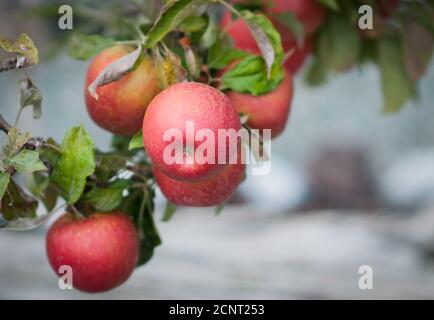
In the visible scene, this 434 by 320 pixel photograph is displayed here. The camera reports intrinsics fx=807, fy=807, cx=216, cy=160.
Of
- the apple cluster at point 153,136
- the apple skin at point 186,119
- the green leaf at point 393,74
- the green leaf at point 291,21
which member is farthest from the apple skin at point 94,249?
the green leaf at point 393,74

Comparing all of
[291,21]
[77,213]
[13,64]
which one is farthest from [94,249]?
[291,21]

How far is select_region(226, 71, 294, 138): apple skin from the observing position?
525 millimetres

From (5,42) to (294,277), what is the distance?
1.00 meters

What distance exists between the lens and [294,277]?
1382 millimetres

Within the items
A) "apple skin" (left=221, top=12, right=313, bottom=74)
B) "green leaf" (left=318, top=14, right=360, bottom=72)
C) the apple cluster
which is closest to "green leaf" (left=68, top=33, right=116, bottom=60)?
the apple cluster

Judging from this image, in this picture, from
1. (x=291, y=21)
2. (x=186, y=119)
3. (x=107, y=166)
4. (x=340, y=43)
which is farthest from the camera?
(x=340, y=43)

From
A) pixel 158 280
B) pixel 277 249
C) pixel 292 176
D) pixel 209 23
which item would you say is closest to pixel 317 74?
pixel 209 23

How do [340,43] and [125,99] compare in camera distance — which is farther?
[340,43]

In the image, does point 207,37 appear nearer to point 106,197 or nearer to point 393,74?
point 106,197

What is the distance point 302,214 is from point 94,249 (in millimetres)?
1256

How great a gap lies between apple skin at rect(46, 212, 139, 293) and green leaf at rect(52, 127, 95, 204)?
3 cm

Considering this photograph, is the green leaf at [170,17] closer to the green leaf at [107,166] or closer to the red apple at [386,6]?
the green leaf at [107,166]

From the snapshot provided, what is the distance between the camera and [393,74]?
2.60 ft

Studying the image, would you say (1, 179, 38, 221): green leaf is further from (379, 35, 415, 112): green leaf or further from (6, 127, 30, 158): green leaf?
(379, 35, 415, 112): green leaf
